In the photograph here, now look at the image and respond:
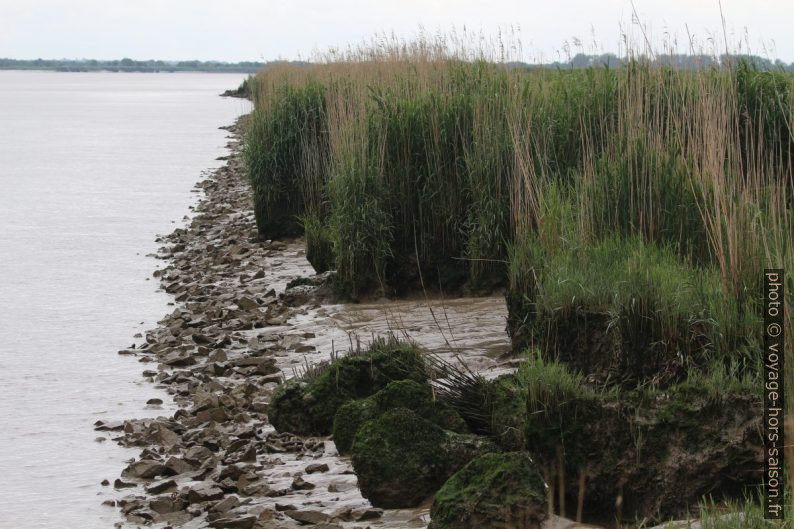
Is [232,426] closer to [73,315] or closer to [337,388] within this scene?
[337,388]

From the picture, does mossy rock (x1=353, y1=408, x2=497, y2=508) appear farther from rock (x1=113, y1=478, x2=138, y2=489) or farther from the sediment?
rock (x1=113, y1=478, x2=138, y2=489)

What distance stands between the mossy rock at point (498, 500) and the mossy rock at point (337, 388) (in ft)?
6.29

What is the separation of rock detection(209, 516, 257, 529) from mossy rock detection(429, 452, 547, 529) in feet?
3.67

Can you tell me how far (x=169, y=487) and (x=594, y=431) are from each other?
2547 mm

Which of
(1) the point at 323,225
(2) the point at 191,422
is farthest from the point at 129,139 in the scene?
(2) the point at 191,422

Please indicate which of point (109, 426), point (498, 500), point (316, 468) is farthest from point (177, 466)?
point (498, 500)

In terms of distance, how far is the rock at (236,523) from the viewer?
5.29 meters

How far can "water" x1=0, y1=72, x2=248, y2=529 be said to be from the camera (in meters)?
6.36

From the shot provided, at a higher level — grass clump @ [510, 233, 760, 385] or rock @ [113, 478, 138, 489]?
grass clump @ [510, 233, 760, 385]

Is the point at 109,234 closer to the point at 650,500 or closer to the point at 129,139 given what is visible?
the point at 650,500

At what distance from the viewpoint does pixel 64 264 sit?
1494 centimetres

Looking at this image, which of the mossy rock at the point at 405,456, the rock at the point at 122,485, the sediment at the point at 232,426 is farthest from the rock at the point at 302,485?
the rock at the point at 122,485

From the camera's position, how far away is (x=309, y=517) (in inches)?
208

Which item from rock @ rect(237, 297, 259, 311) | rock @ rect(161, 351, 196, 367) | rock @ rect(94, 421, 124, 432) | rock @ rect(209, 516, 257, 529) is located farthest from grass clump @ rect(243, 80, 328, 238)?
rock @ rect(209, 516, 257, 529)
